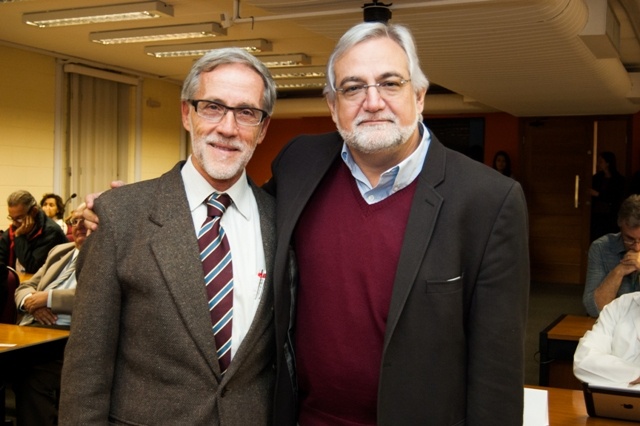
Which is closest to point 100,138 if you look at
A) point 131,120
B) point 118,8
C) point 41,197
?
point 131,120

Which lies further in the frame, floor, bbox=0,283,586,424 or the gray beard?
floor, bbox=0,283,586,424

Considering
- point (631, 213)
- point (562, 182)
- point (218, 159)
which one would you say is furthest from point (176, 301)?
point (562, 182)

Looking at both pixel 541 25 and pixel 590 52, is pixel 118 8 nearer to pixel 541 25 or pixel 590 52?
pixel 541 25

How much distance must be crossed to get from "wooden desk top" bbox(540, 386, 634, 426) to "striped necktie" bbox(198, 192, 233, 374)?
52.5 inches

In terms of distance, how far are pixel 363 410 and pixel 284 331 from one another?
0.28m

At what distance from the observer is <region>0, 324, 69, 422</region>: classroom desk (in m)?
3.34

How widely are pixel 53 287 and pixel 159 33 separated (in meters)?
4.13

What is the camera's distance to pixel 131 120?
10859mm

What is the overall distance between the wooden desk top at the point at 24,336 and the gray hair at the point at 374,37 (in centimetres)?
232

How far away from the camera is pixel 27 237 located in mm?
6094

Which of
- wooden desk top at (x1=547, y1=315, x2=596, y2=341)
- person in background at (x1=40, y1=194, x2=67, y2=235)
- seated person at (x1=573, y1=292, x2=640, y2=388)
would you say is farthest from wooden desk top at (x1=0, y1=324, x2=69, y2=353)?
person in background at (x1=40, y1=194, x2=67, y2=235)

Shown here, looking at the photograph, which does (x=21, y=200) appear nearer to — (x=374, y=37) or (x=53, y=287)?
(x=53, y=287)

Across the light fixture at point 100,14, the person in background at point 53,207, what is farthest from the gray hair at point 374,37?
the person in background at point 53,207

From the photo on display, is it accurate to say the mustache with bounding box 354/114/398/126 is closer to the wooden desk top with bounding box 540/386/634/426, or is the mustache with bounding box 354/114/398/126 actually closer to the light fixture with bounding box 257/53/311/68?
the wooden desk top with bounding box 540/386/634/426
